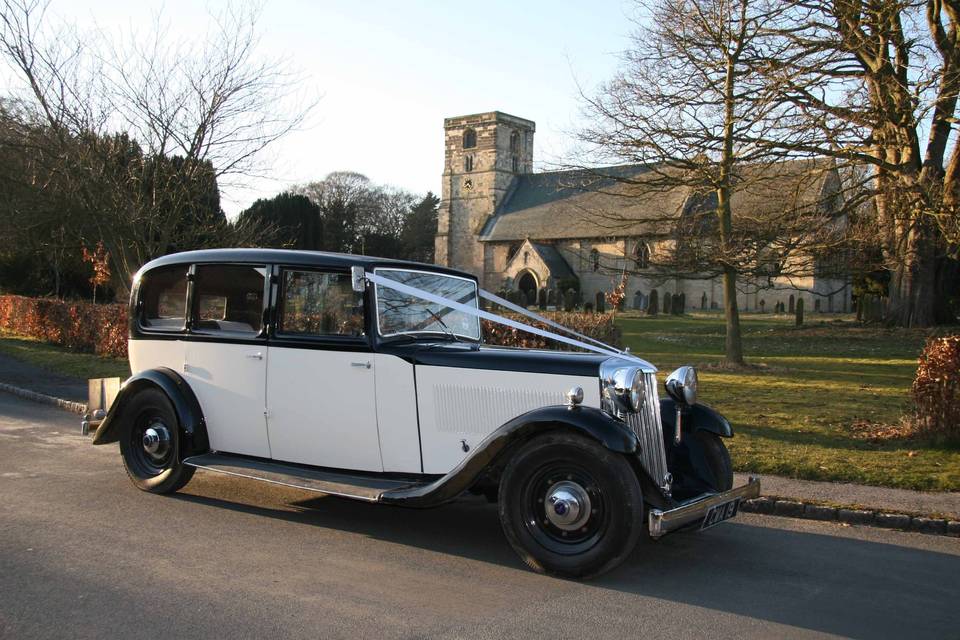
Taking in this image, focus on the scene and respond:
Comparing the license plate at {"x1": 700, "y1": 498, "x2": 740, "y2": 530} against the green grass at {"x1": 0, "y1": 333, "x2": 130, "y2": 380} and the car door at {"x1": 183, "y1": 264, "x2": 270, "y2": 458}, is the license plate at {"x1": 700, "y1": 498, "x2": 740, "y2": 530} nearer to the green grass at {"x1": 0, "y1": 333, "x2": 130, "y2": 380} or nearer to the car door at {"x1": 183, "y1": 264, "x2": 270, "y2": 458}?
the car door at {"x1": 183, "y1": 264, "x2": 270, "y2": 458}

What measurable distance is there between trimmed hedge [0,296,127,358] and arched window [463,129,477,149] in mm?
54967

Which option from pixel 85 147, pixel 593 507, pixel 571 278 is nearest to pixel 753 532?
pixel 593 507

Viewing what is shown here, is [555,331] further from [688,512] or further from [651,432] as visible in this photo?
[688,512]

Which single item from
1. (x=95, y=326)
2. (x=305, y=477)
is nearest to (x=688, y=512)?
(x=305, y=477)

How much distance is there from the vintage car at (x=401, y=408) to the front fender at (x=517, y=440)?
0.5 inches

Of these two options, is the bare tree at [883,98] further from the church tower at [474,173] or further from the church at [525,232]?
the church tower at [474,173]

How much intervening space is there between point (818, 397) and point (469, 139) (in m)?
66.5

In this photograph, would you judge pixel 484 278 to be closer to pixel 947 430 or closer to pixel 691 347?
pixel 691 347

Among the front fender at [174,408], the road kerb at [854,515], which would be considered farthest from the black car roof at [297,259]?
the road kerb at [854,515]

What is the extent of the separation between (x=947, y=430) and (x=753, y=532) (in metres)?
4.23

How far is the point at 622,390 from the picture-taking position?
5.32 m

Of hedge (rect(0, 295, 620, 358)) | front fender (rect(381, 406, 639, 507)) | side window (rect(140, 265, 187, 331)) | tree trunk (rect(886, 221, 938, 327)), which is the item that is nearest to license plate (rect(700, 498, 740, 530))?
front fender (rect(381, 406, 639, 507))

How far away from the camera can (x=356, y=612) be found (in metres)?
4.49

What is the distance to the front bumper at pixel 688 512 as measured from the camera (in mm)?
4840
